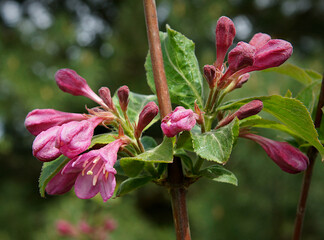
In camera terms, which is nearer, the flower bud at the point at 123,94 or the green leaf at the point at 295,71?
the flower bud at the point at 123,94

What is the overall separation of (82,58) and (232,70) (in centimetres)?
465

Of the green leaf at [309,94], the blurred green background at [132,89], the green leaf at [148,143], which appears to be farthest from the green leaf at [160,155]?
the blurred green background at [132,89]

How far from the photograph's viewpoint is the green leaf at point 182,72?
849 mm

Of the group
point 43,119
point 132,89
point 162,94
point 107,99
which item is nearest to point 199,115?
point 162,94

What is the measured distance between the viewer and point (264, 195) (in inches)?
128

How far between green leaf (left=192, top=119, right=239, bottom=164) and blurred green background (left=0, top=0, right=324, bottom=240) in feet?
6.23

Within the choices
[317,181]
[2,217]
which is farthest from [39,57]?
[317,181]

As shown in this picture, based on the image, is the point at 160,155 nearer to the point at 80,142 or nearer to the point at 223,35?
the point at 80,142

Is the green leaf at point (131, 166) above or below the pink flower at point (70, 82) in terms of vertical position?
below

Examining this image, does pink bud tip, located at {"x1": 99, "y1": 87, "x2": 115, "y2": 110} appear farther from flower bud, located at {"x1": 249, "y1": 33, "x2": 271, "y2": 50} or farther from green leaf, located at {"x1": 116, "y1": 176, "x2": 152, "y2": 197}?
flower bud, located at {"x1": 249, "y1": 33, "x2": 271, "y2": 50}

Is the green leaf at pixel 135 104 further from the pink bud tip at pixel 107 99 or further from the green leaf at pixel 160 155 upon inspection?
the green leaf at pixel 160 155

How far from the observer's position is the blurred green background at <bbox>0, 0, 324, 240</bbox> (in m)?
3.26

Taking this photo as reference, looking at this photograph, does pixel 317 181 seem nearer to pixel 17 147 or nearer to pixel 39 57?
pixel 39 57

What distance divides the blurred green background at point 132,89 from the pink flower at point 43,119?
1.88 m
